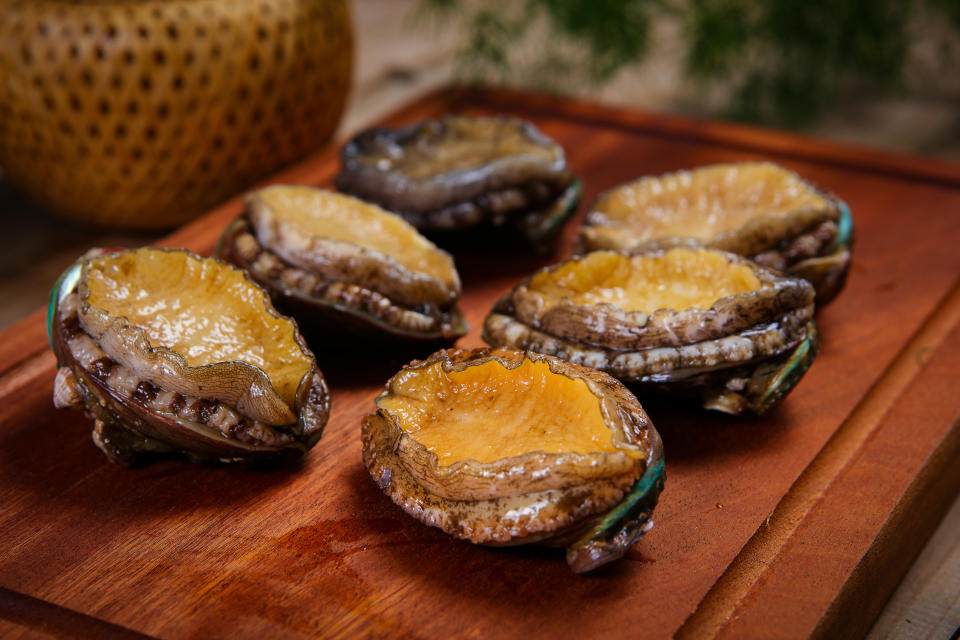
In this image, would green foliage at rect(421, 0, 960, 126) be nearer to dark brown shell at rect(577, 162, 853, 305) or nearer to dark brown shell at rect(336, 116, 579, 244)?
dark brown shell at rect(336, 116, 579, 244)

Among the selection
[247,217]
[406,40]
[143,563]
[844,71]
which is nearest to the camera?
[143,563]

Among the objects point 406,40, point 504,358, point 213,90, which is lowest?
point 406,40

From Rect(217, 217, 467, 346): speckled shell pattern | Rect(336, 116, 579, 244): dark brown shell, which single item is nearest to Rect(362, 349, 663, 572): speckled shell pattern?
Rect(217, 217, 467, 346): speckled shell pattern

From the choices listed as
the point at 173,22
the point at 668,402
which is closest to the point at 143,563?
the point at 668,402

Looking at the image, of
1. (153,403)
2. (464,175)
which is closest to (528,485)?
(153,403)

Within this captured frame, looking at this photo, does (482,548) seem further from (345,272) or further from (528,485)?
(345,272)

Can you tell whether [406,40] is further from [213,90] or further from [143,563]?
[143,563]

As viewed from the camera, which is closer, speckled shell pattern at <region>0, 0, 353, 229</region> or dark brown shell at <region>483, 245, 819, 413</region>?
dark brown shell at <region>483, 245, 819, 413</region>

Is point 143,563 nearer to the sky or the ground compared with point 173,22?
nearer to the ground
